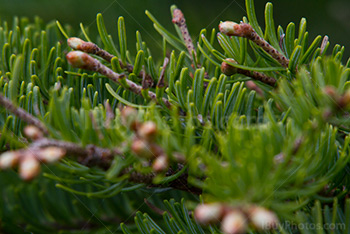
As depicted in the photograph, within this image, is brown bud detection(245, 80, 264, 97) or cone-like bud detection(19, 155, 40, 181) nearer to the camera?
cone-like bud detection(19, 155, 40, 181)

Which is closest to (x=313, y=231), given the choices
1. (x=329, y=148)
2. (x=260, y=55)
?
(x=329, y=148)

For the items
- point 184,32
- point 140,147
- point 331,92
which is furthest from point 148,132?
point 184,32

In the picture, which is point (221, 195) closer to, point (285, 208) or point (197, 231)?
point (285, 208)

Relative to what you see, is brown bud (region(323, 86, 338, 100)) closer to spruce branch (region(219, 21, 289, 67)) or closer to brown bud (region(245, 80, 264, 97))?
spruce branch (region(219, 21, 289, 67))

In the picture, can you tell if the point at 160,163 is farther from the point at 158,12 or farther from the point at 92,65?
the point at 158,12

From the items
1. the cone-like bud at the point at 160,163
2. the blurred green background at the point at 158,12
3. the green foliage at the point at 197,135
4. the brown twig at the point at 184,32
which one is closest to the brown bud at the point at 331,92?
the green foliage at the point at 197,135

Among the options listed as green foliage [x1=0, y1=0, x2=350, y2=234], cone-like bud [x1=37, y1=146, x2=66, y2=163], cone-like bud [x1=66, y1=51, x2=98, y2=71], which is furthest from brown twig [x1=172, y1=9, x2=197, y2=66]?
cone-like bud [x1=37, y1=146, x2=66, y2=163]
